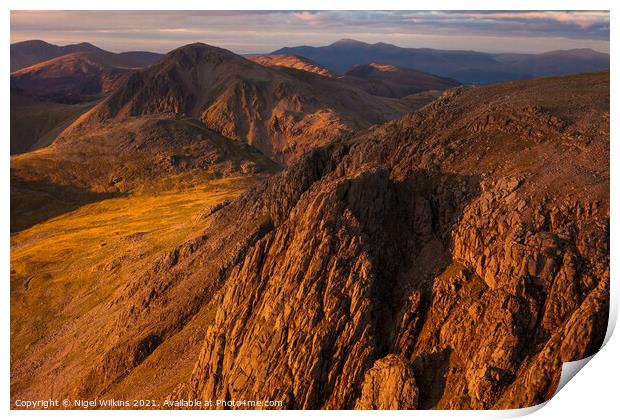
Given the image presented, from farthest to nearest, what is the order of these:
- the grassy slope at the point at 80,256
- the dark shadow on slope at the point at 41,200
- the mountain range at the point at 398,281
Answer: the dark shadow on slope at the point at 41,200 → the grassy slope at the point at 80,256 → the mountain range at the point at 398,281

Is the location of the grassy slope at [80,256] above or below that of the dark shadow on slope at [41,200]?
above

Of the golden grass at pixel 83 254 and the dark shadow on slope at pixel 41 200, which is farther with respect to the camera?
the dark shadow on slope at pixel 41 200

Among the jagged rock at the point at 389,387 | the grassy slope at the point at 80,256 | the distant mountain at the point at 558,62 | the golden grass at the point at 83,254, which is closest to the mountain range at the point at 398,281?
the jagged rock at the point at 389,387

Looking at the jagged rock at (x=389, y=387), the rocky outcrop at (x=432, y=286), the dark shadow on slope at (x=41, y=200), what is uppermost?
the rocky outcrop at (x=432, y=286)

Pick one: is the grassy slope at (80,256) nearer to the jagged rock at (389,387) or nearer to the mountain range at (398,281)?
the mountain range at (398,281)

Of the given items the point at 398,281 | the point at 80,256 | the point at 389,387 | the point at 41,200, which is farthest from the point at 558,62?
the point at 41,200

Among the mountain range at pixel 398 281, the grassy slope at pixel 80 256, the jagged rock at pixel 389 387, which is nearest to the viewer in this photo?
the jagged rock at pixel 389 387

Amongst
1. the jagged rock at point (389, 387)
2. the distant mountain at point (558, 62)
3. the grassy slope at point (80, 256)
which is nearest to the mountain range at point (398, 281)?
the jagged rock at point (389, 387)
